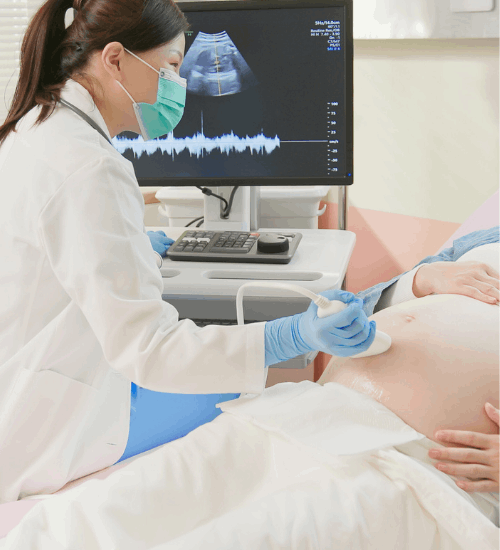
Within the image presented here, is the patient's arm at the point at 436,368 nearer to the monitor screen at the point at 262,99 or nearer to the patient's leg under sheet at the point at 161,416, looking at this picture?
the patient's leg under sheet at the point at 161,416

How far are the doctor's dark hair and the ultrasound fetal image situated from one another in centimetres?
48

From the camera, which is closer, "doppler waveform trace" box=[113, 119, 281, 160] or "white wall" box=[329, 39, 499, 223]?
"doppler waveform trace" box=[113, 119, 281, 160]

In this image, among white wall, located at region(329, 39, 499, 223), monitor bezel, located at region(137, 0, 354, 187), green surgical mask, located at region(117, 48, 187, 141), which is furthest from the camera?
white wall, located at region(329, 39, 499, 223)

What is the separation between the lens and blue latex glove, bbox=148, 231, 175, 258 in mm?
1620

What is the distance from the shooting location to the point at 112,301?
0.89 meters

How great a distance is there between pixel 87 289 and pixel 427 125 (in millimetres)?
1581

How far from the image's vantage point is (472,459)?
37.0 inches

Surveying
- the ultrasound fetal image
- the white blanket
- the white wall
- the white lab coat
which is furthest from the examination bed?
the white wall

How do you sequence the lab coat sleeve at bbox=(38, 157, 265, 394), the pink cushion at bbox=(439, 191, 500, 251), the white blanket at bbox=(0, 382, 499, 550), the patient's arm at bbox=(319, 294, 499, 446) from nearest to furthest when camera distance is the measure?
the white blanket at bbox=(0, 382, 499, 550)
the lab coat sleeve at bbox=(38, 157, 265, 394)
the patient's arm at bbox=(319, 294, 499, 446)
the pink cushion at bbox=(439, 191, 500, 251)

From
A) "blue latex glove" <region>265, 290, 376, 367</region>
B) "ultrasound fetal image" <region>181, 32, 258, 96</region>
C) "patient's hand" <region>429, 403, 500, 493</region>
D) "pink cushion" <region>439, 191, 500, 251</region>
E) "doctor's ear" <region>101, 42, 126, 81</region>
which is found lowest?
"patient's hand" <region>429, 403, 500, 493</region>

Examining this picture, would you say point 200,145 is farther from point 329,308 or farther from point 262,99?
point 329,308

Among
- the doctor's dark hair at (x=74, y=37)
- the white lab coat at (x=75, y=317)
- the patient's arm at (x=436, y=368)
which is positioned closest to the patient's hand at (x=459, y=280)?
the patient's arm at (x=436, y=368)

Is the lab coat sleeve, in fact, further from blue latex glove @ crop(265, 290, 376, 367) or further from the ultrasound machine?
the ultrasound machine

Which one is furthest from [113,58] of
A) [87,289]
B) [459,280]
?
[459,280]
